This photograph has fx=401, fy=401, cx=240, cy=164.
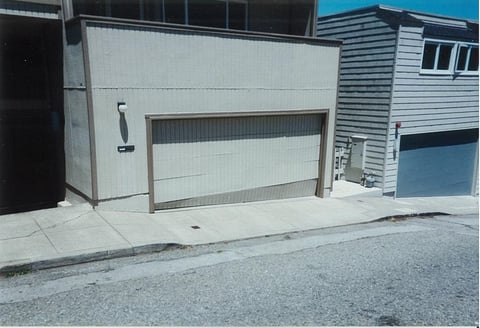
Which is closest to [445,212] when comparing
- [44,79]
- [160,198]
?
[160,198]

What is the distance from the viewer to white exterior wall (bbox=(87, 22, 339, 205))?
289 inches

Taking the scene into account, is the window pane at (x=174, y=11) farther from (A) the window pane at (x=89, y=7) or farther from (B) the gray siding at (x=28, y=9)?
(B) the gray siding at (x=28, y=9)

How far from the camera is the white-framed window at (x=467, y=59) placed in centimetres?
1321

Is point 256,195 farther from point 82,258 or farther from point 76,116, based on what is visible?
point 82,258

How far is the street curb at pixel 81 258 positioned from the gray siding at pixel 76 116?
206 cm

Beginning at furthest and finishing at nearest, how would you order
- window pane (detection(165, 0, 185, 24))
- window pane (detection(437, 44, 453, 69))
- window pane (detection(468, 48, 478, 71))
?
1. window pane (detection(468, 48, 478, 71))
2. window pane (detection(437, 44, 453, 69))
3. window pane (detection(165, 0, 185, 24))

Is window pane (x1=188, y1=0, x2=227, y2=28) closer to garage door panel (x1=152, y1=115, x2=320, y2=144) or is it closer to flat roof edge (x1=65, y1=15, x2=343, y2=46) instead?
flat roof edge (x1=65, y1=15, x2=343, y2=46)

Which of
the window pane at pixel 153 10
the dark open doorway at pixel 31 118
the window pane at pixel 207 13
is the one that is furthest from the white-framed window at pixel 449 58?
the dark open doorway at pixel 31 118

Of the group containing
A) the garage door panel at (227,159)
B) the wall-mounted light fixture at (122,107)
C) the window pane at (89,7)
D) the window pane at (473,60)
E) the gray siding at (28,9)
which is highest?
the window pane at (89,7)

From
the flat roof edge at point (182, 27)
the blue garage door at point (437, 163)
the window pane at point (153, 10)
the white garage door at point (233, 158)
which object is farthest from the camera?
the blue garage door at point (437, 163)

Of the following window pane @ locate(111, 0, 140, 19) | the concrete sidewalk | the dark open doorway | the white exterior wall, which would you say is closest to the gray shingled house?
the concrete sidewalk

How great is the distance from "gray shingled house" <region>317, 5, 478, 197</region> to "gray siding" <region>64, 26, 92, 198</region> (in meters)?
8.32

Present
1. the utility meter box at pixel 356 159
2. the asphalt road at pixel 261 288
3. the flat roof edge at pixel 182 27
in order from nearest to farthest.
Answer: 1. the asphalt road at pixel 261 288
2. the flat roof edge at pixel 182 27
3. the utility meter box at pixel 356 159

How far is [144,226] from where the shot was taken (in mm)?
7293
